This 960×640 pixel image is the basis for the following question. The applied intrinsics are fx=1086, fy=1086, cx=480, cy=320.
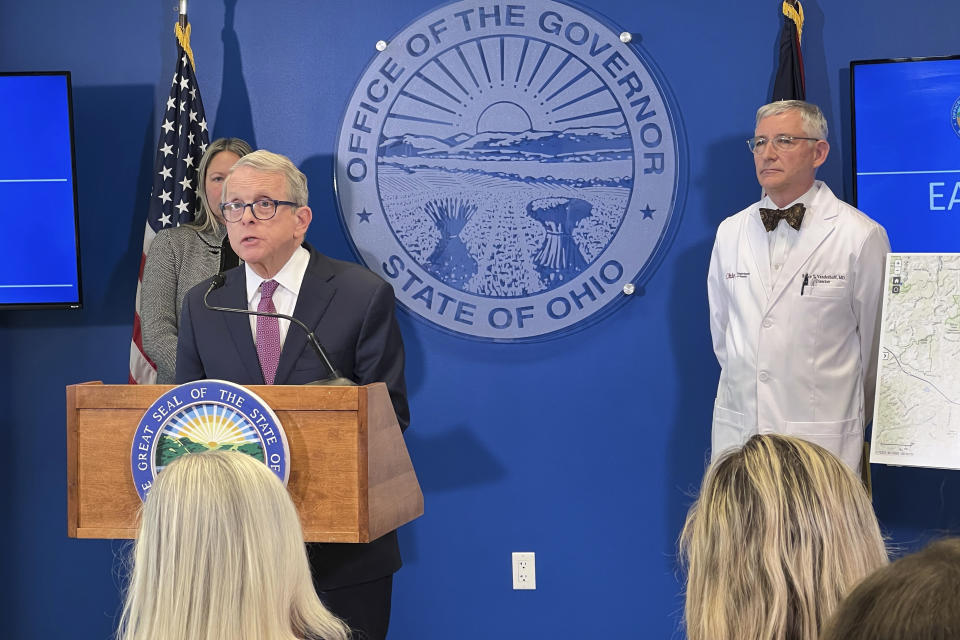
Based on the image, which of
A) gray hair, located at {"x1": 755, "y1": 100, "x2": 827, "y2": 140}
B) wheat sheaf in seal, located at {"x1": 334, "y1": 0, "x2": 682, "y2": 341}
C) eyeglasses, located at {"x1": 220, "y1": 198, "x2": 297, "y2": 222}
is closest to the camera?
eyeglasses, located at {"x1": 220, "y1": 198, "x2": 297, "y2": 222}

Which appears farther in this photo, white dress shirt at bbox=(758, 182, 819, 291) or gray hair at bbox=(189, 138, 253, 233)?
gray hair at bbox=(189, 138, 253, 233)

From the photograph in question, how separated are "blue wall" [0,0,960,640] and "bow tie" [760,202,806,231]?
465 millimetres

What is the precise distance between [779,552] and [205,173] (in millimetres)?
2685

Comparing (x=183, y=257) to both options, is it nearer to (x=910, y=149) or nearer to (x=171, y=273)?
(x=171, y=273)

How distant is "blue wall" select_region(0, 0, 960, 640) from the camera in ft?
12.8

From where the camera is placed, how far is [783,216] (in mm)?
3404

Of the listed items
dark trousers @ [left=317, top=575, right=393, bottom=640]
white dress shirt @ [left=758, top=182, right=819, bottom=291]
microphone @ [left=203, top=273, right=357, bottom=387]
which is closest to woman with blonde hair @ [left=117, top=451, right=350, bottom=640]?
microphone @ [left=203, top=273, right=357, bottom=387]

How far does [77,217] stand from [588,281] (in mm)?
1777

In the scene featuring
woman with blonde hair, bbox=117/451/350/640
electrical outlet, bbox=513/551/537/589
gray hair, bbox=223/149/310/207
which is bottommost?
electrical outlet, bbox=513/551/537/589

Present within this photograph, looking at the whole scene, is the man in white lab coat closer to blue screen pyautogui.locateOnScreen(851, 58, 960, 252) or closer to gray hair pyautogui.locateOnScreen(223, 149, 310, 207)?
blue screen pyautogui.locateOnScreen(851, 58, 960, 252)

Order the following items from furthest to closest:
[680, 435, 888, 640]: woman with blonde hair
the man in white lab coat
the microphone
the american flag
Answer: the american flag → the man in white lab coat → the microphone → [680, 435, 888, 640]: woman with blonde hair

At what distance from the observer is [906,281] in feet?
10.5

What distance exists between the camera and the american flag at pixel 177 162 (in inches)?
147

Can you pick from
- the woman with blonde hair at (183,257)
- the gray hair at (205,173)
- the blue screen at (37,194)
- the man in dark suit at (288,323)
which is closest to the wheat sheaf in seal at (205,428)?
the man in dark suit at (288,323)
